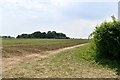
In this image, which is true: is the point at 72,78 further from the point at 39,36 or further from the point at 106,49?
the point at 39,36

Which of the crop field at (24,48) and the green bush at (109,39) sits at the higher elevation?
the green bush at (109,39)

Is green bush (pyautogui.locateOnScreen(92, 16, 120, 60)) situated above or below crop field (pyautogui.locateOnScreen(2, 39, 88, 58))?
above

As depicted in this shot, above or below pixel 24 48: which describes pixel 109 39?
above

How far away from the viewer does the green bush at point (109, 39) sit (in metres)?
17.9

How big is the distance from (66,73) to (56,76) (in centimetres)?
99

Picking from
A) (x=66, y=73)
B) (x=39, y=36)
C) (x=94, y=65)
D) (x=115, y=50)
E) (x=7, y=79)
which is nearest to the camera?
(x=7, y=79)

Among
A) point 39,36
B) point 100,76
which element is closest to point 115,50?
point 100,76

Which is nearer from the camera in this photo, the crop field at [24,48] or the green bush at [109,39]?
the green bush at [109,39]

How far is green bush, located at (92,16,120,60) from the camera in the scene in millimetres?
17938

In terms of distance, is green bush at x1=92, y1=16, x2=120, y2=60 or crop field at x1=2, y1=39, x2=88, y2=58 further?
crop field at x1=2, y1=39, x2=88, y2=58

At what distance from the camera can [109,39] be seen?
18031mm

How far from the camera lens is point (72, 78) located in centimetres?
1202

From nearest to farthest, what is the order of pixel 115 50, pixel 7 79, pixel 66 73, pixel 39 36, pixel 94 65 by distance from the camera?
pixel 7 79 < pixel 66 73 < pixel 94 65 < pixel 115 50 < pixel 39 36

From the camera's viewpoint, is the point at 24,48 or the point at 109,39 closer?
the point at 109,39
